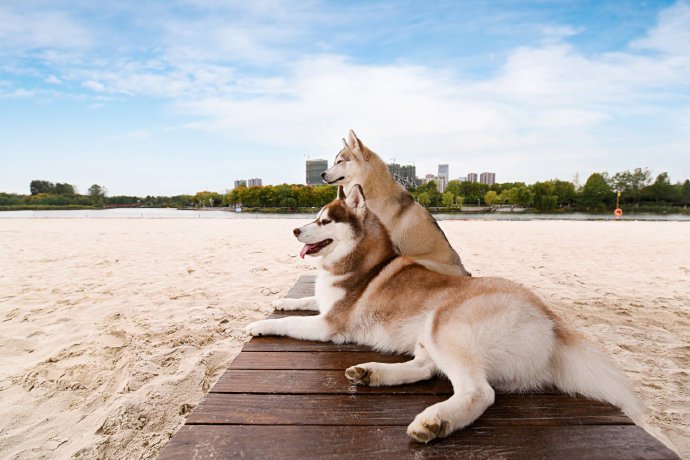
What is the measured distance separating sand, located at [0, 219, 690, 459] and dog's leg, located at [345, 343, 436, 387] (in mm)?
1629

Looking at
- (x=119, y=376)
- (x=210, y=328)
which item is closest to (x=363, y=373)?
(x=119, y=376)

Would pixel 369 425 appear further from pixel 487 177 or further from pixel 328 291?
pixel 487 177

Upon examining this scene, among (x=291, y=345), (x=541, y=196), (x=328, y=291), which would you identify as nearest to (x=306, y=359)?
(x=291, y=345)

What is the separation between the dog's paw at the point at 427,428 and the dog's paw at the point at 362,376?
0.44 m

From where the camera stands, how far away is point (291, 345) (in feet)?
8.59

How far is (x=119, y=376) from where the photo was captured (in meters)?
3.49

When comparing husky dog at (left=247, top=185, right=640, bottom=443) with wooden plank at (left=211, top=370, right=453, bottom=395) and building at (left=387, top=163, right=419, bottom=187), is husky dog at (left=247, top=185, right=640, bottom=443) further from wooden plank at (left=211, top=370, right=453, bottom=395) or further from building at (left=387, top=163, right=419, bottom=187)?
building at (left=387, top=163, right=419, bottom=187)

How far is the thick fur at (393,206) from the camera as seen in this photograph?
166 inches

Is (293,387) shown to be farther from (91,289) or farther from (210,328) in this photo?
(91,289)

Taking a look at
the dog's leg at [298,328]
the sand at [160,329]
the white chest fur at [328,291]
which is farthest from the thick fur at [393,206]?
the sand at [160,329]

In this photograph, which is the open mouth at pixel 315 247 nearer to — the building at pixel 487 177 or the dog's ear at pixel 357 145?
the dog's ear at pixel 357 145

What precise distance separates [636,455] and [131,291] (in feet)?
23.2

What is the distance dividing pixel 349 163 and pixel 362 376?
3.47 metres

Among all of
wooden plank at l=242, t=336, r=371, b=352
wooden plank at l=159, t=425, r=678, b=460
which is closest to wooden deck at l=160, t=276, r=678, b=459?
wooden plank at l=159, t=425, r=678, b=460
